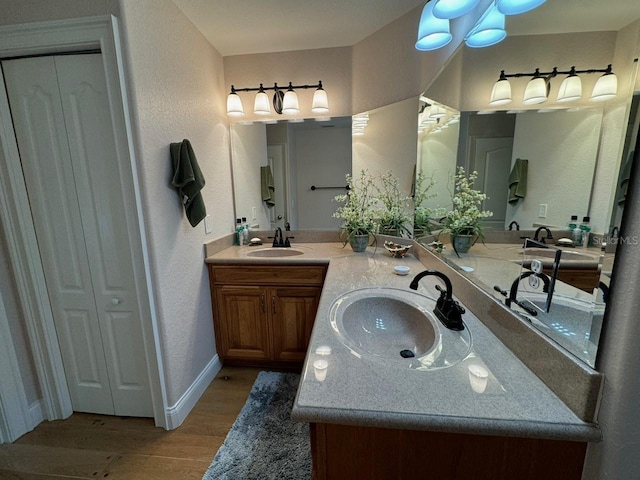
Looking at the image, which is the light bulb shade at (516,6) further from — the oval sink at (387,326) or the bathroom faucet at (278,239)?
the bathroom faucet at (278,239)

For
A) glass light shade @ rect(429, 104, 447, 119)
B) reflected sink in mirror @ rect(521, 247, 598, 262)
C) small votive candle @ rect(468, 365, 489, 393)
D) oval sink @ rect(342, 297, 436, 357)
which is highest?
glass light shade @ rect(429, 104, 447, 119)

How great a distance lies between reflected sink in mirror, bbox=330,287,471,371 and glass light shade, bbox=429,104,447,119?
1.03 metres

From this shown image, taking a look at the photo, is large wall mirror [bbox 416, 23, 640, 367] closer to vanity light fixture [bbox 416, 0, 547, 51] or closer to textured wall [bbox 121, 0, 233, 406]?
vanity light fixture [bbox 416, 0, 547, 51]

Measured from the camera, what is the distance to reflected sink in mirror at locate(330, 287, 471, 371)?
0.88m

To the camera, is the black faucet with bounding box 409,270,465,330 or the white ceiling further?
the white ceiling

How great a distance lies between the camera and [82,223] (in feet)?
5.02

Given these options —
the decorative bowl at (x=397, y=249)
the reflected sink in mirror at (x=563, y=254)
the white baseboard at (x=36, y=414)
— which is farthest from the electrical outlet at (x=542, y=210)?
the white baseboard at (x=36, y=414)

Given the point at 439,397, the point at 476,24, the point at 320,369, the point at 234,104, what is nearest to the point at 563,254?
the point at 439,397

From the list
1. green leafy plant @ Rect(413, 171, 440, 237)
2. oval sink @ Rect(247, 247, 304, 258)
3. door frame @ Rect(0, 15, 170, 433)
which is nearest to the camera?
door frame @ Rect(0, 15, 170, 433)

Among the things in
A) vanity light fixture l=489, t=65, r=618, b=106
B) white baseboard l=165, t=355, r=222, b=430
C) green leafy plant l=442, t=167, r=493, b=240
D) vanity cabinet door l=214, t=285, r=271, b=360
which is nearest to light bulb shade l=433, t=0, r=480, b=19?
vanity light fixture l=489, t=65, r=618, b=106

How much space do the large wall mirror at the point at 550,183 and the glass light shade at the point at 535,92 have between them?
22mm

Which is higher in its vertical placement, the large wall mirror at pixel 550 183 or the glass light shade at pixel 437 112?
the glass light shade at pixel 437 112

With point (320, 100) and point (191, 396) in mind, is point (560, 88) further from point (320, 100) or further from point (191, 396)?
point (191, 396)

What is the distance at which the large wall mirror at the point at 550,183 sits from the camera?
0.60 metres
